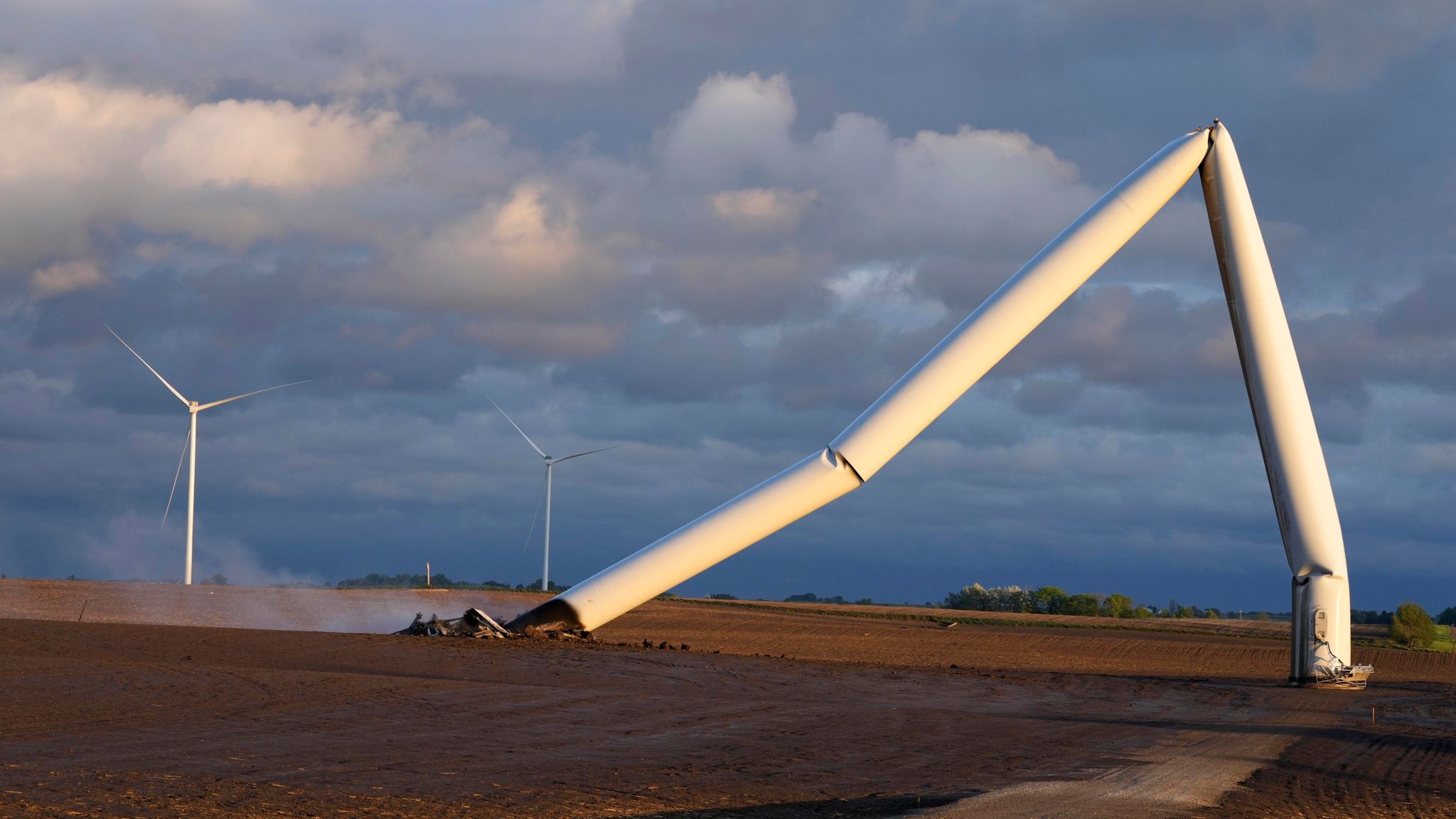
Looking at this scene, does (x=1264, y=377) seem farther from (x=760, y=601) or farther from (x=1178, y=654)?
(x=760, y=601)

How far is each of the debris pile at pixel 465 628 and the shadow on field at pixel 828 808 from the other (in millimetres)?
20932

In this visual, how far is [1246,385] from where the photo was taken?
30.8m

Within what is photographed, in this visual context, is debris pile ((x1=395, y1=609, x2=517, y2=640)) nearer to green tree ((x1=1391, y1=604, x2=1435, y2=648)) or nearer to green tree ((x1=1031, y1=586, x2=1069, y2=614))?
green tree ((x1=1391, y1=604, x2=1435, y2=648))

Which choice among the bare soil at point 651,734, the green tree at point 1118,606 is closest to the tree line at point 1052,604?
the green tree at point 1118,606

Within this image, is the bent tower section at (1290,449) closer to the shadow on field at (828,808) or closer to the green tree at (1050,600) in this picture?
the shadow on field at (828,808)

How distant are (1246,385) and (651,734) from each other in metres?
19.3

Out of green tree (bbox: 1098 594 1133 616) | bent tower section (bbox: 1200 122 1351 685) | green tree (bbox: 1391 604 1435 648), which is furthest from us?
green tree (bbox: 1098 594 1133 616)

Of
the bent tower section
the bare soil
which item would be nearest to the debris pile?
the bare soil

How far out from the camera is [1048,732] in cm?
2062

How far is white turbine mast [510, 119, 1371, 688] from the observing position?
96.3 feet

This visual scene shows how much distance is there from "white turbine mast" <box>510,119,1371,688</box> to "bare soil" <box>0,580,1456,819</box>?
2.04 meters

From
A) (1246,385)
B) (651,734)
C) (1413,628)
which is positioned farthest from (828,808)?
(1413,628)

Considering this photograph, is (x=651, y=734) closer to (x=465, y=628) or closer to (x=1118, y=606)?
(x=465, y=628)

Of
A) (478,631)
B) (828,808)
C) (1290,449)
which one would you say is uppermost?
(1290,449)
